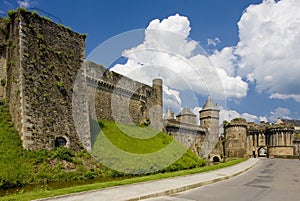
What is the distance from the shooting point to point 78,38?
2217 centimetres

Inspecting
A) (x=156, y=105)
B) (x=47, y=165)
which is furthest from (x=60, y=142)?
(x=156, y=105)

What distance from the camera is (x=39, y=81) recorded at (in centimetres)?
1834

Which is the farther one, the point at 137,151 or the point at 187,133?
the point at 187,133

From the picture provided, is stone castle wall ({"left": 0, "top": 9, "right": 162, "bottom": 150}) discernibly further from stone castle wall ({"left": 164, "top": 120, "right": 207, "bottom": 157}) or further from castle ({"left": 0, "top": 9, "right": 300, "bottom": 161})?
stone castle wall ({"left": 164, "top": 120, "right": 207, "bottom": 157})

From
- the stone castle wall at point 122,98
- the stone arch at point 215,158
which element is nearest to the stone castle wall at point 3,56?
the stone castle wall at point 122,98

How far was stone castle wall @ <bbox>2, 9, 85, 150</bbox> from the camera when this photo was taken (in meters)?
17.2

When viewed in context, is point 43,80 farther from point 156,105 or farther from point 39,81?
point 156,105

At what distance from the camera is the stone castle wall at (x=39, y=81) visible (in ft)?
56.4

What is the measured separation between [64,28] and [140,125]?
58.6ft

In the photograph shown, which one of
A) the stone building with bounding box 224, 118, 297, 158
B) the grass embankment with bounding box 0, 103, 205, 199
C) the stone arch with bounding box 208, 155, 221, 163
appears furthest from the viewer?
the stone arch with bounding box 208, 155, 221, 163

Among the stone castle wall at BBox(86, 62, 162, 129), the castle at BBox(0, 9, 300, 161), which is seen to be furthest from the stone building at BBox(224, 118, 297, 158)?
the castle at BBox(0, 9, 300, 161)

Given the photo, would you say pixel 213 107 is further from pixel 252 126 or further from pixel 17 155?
pixel 17 155

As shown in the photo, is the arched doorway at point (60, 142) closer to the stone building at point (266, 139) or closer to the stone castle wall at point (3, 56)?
the stone castle wall at point (3, 56)

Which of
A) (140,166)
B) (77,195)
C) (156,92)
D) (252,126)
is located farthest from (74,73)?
(252,126)
